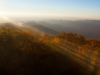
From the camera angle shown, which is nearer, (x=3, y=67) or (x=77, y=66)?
(x=3, y=67)

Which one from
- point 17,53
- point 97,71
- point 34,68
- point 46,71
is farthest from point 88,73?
point 17,53

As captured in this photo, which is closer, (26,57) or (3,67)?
(3,67)

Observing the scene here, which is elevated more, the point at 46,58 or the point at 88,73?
the point at 46,58

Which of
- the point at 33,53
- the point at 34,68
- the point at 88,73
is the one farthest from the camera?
the point at 33,53

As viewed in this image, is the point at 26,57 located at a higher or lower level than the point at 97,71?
higher

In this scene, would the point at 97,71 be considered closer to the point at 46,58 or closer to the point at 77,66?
the point at 77,66

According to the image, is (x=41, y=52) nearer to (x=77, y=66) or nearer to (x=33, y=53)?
(x=33, y=53)

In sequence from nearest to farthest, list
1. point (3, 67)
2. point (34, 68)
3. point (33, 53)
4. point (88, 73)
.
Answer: point (3, 67)
point (34, 68)
point (88, 73)
point (33, 53)

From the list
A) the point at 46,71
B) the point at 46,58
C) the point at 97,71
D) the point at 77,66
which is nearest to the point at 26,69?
the point at 46,71

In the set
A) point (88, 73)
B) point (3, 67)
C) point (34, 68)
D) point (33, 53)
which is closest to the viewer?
point (3, 67)
